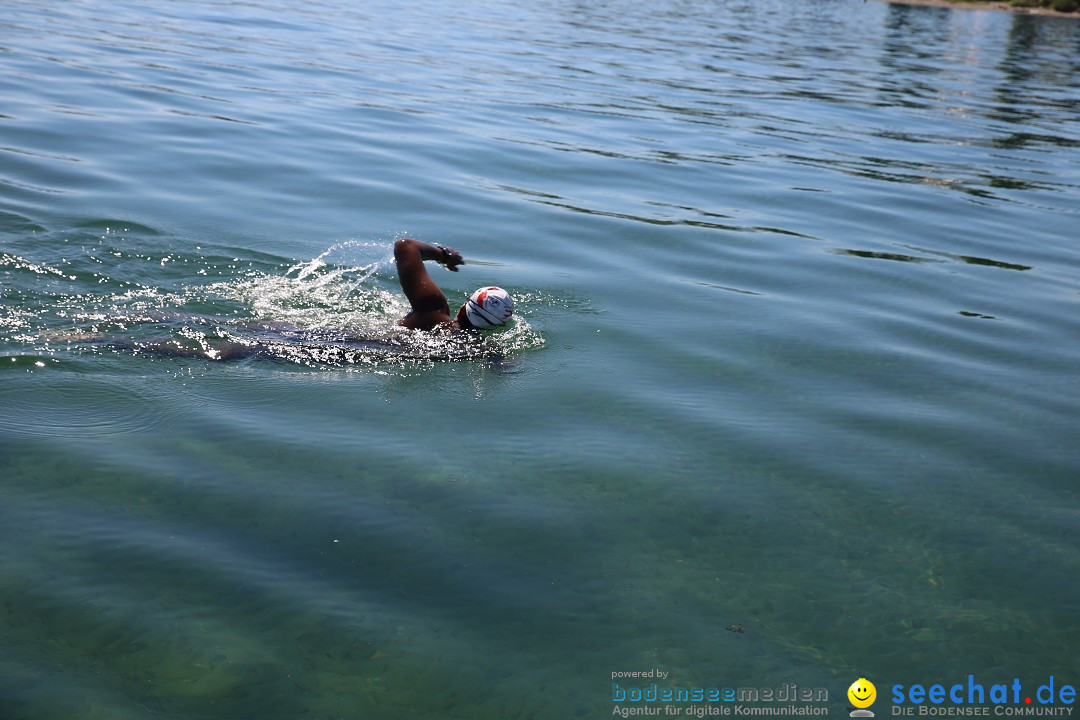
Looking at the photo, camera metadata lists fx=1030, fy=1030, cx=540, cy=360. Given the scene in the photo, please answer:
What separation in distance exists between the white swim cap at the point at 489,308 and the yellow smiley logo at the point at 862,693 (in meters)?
4.80

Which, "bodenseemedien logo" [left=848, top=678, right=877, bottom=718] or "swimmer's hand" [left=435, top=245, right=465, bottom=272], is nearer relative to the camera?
"bodenseemedien logo" [left=848, top=678, right=877, bottom=718]

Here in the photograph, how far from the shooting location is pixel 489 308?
30.2 feet

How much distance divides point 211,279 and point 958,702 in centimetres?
799

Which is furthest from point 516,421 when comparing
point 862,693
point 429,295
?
point 862,693

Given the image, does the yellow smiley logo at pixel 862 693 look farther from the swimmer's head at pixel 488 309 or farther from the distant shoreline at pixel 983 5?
the distant shoreline at pixel 983 5

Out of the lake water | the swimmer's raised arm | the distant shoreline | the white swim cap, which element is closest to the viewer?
the lake water

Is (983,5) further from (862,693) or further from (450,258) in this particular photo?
(862,693)

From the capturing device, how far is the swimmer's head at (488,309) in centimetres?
920

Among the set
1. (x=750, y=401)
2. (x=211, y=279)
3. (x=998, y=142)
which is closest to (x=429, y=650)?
(x=750, y=401)

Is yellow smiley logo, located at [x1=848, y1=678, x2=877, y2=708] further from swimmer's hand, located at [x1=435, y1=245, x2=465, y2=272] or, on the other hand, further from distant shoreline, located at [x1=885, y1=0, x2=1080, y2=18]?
distant shoreline, located at [x1=885, y1=0, x2=1080, y2=18]

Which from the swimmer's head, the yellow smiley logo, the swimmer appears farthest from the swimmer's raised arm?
the yellow smiley logo

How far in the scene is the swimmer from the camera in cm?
928

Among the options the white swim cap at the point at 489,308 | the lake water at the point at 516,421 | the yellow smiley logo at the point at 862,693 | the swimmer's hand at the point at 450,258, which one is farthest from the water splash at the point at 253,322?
the yellow smiley logo at the point at 862,693

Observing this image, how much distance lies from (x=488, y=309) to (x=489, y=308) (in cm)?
1
